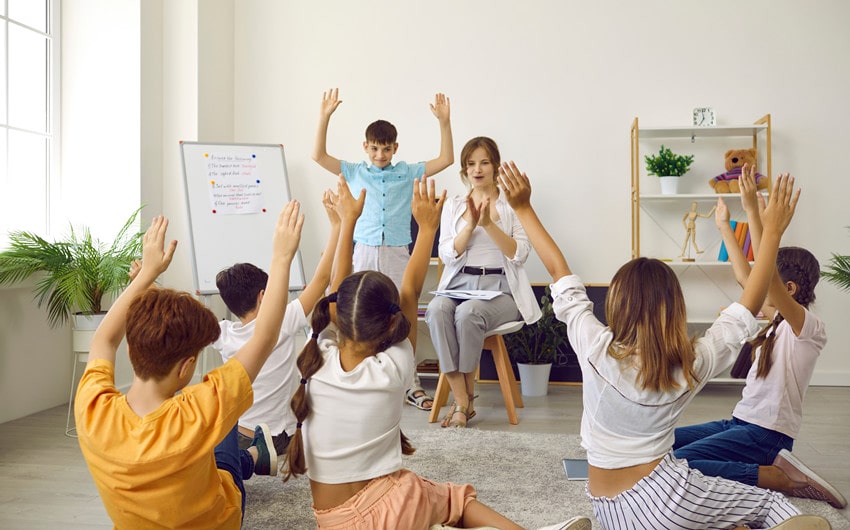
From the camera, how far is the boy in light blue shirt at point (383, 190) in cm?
348

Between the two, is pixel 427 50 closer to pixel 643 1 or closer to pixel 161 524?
pixel 643 1

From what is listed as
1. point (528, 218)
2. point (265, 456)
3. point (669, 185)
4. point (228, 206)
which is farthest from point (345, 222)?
point (669, 185)

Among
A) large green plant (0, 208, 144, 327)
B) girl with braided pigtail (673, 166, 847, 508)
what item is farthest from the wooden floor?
large green plant (0, 208, 144, 327)

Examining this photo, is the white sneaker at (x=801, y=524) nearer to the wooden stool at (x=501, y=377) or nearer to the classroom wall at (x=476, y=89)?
the wooden stool at (x=501, y=377)

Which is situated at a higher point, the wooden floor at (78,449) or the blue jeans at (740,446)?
the blue jeans at (740,446)

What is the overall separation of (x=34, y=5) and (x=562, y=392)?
343cm

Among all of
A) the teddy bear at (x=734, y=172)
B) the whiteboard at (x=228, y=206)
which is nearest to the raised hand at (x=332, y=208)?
the whiteboard at (x=228, y=206)

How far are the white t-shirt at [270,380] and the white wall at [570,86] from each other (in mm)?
2398

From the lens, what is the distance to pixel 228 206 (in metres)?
4.33

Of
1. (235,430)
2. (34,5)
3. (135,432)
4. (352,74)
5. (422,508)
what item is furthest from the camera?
(352,74)

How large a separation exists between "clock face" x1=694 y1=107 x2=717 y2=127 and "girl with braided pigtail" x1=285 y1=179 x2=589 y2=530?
314cm

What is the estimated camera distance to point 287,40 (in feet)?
16.0

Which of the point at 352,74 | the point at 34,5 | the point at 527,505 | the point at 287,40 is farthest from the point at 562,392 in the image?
the point at 34,5

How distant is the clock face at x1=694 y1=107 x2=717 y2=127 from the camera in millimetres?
4273
